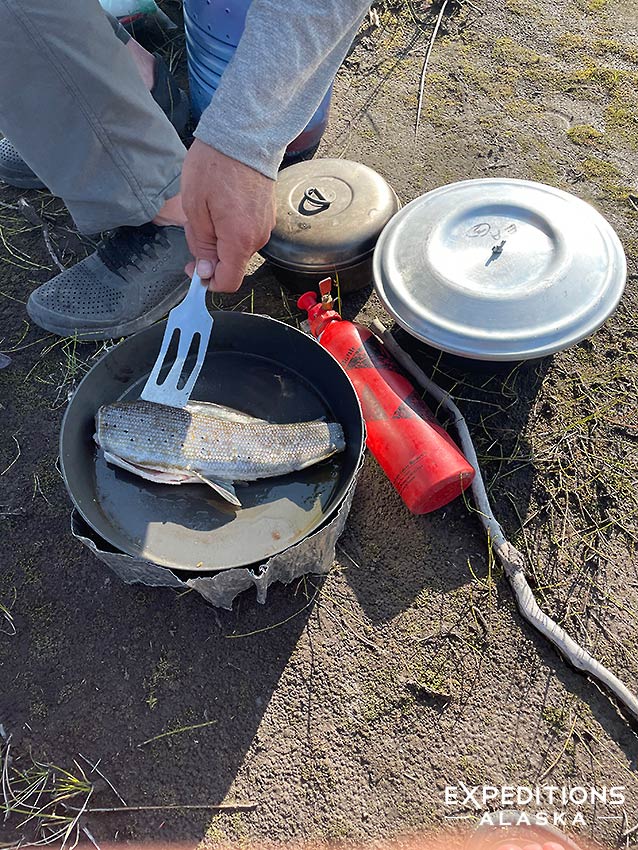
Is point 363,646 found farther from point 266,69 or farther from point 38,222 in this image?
point 38,222

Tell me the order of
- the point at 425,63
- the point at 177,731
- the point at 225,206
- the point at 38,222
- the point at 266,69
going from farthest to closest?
the point at 425,63 < the point at 38,222 < the point at 177,731 < the point at 225,206 < the point at 266,69

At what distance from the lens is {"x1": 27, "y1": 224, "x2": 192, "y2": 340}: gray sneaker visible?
10.0 ft

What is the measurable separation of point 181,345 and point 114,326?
91cm

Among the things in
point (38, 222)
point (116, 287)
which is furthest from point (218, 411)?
point (38, 222)

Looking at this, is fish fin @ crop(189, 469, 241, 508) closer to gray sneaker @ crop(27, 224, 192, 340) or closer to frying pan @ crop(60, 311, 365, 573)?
frying pan @ crop(60, 311, 365, 573)

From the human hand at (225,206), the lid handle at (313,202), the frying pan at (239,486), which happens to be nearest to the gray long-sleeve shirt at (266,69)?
the human hand at (225,206)

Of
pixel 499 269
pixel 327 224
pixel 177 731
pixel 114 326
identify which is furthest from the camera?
pixel 114 326

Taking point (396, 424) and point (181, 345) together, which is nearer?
point (181, 345)

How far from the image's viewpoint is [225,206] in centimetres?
172

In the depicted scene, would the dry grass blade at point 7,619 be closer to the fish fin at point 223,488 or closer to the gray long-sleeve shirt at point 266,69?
the fish fin at point 223,488

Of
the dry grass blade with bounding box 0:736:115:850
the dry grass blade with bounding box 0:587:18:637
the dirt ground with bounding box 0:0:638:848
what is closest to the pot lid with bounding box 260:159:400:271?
the dirt ground with bounding box 0:0:638:848

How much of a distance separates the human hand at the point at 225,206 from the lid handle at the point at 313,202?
108 centimetres

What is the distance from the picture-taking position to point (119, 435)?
2.37 metres

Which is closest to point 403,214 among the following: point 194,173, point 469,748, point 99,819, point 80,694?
point 194,173
